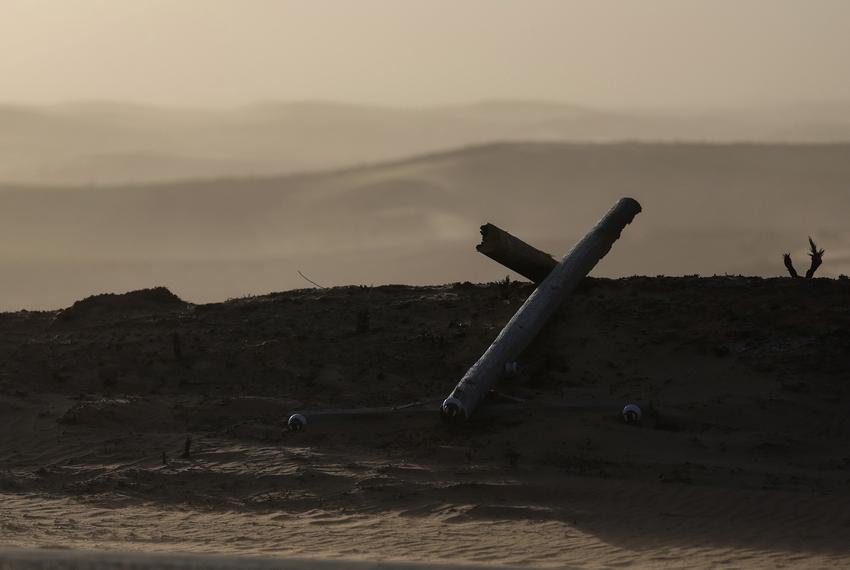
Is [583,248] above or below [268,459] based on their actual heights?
above

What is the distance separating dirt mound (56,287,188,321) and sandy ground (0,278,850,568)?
0.09 metres

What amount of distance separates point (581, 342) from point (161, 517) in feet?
24.2

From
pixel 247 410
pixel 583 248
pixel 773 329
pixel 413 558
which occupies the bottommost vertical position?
pixel 413 558

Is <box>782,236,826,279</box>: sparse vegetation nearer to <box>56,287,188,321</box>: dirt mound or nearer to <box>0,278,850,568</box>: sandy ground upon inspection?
<box>0,278,850,568</box>: sandy ground

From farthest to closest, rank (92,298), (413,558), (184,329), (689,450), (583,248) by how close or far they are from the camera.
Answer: (92,298), (184,329), (583,248), (689,450), (413,558)

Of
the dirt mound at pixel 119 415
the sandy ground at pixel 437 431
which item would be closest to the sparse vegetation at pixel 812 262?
the sandy ground at pixel 437 431

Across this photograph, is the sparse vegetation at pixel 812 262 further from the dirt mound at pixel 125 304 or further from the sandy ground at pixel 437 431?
the dirt mound at pixel 125 304

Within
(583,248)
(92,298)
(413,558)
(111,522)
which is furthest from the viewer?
(92,298)

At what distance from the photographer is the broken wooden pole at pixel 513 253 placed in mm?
19047

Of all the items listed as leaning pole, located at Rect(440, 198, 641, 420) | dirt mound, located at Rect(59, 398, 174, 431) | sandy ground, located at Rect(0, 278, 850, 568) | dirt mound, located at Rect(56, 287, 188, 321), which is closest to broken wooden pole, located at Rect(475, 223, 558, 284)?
leaning pole, located at Rect(440, 198, 641, 420)

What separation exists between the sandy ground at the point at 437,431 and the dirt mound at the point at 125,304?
0.09 m

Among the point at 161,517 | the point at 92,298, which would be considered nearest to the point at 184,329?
the point at 92,298

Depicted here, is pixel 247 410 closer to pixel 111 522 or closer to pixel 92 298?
pixel 111 522

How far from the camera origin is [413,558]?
11688 millimetres
